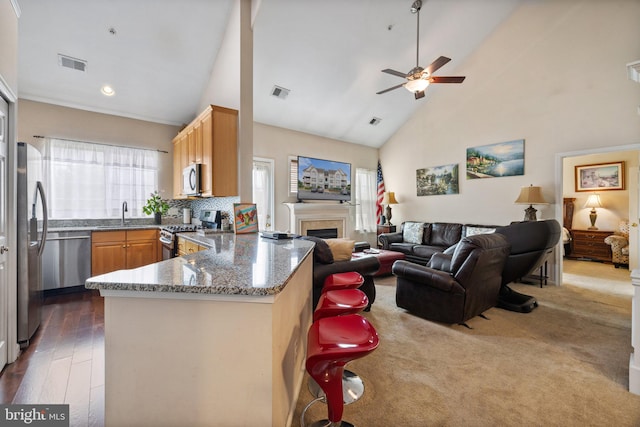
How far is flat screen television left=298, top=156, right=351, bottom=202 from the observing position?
18.8 ft

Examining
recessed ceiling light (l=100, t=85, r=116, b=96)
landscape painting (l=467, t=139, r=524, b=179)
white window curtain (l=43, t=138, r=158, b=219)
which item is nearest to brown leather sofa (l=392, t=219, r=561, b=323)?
landscape painting (l=467, t=139, r=524, b=179)

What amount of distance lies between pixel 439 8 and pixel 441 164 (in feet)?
9.34

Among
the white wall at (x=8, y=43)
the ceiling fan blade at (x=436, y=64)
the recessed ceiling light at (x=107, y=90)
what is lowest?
the white wall at (x=8, y=43)

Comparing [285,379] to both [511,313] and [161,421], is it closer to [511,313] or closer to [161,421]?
[161,421]

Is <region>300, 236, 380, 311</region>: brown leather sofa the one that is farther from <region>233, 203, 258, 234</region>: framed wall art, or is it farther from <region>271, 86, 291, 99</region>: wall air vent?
<region>271, 86, 291, 99</region>: wall air vent

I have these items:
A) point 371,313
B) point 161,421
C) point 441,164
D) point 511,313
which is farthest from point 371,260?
point 441,164

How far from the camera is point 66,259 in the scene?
3752mm

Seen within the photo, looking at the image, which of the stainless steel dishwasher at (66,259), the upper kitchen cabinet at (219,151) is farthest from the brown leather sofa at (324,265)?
the stainless steel dishwasher at (66,259)

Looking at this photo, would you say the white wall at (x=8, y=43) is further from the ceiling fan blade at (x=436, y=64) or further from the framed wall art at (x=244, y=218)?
the ceiling fan blade at (x=436, y=64)

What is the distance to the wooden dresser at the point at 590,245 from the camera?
575cm

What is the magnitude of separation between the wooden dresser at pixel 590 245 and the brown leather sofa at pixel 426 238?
2.93 m

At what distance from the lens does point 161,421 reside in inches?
43.3

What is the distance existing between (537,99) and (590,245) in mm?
3746

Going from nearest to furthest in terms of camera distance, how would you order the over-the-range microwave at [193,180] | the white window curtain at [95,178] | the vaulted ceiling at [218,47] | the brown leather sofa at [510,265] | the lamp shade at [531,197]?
the brown leather sofa at [510,265] → the vaulted ceiling at [218,47] → the over-the-range microwave at [193,180] → the white window curtain at [95,178] → the lamp shade at [531,197]
